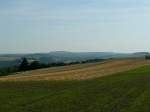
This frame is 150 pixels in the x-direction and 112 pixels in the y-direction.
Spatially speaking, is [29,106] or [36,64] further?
[36,64]

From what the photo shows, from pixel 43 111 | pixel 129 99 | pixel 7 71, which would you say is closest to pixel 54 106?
pixel 43 111

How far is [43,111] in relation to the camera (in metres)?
20.7

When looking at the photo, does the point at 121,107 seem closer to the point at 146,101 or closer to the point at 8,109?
the point at 146,101

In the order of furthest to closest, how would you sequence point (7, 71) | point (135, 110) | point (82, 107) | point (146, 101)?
point (7, 71) → point (146, 101) → point (82, 107) → point (135, 110)

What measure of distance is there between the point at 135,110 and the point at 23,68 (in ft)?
274

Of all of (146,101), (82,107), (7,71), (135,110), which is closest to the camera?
(135,110)

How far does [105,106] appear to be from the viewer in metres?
22.2

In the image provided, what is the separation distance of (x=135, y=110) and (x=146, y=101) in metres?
4.37

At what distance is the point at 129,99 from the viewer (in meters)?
25.7

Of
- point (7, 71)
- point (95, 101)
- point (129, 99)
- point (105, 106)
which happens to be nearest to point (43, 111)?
point (105, 106)

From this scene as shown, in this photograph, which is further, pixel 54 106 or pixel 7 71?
pixel 7 71

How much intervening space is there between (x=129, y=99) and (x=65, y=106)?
501cm

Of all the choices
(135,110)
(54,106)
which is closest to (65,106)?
(54,106)

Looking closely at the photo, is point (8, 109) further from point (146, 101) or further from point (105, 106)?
point (146, 101)
